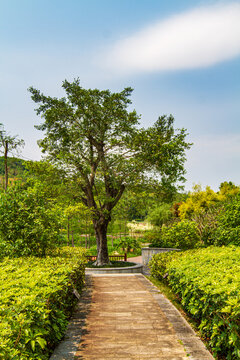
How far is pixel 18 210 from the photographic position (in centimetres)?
709

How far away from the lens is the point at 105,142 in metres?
14.5

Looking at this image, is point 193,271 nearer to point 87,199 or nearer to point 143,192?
point 143,192

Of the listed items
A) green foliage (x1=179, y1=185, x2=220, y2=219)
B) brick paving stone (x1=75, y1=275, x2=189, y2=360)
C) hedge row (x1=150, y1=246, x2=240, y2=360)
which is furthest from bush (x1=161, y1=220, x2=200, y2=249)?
green foliage (x1=179, y1=185, x2=220, y2=219)

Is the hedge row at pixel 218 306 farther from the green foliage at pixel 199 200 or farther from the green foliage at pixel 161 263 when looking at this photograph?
the green foliage at pixel 199 200

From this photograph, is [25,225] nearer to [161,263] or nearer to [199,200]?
[161,263]

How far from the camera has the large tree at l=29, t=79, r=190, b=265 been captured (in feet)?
43.5

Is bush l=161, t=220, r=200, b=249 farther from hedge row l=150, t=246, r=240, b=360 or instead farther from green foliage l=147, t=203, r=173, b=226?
green foliage l=147, t=203, r=173, b=226

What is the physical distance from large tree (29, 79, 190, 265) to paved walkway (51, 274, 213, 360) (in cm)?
726

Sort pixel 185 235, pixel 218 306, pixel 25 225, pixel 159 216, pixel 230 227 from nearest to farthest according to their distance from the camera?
pixel 218 306 < pixel 25 225 < pixel 230 227 < pixel 185 235 < pixel 159 216

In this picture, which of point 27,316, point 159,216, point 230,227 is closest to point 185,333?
point 27,316

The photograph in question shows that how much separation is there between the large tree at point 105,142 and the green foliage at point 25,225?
5.95 meters

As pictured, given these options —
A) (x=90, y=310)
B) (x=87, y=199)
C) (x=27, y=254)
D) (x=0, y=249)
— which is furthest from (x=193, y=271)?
(x=87, y=199)

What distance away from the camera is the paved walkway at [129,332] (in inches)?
147

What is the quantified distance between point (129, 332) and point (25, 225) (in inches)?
147
